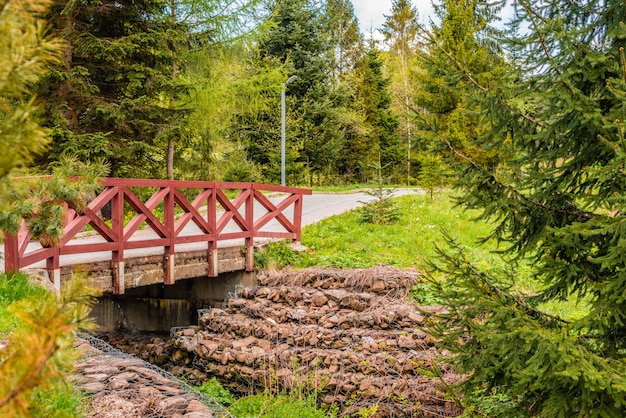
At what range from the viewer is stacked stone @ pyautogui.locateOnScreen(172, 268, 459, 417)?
6031 mm

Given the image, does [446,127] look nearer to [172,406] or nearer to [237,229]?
[237,229]

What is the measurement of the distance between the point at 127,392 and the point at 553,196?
11.7 ft

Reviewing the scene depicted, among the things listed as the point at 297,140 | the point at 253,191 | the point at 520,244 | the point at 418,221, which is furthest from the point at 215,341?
the point at 297,140

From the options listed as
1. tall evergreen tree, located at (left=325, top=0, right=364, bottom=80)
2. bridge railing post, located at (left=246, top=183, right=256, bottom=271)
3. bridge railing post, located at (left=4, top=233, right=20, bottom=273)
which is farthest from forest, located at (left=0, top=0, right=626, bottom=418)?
tall evergreen tree, located at (left=325, top=0, right=364, bottom=80)

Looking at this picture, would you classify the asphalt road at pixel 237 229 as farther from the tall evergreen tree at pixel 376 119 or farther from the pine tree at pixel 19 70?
the tall evergreen tree at pixel 376 119

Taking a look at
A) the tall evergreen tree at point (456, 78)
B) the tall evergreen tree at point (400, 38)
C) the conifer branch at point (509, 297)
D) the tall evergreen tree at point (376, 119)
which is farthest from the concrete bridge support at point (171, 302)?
the tall evergreen tree at point (400, 38)

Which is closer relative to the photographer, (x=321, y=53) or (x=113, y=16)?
(x=113, y=16)

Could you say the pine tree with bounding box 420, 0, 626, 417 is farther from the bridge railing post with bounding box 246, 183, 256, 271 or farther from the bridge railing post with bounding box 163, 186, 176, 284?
the bridge railing post with bounding box 246, 183, 256, 271

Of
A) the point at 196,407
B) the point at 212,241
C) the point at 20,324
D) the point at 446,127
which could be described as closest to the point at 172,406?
the point at 196,407

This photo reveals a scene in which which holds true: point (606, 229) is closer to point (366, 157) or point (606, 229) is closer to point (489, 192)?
point (489, 192)

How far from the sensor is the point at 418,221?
43.1 ft

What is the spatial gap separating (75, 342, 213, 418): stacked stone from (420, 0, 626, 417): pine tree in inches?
85.2

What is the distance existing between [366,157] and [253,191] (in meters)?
20.9

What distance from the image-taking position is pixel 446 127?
56.1 ft
